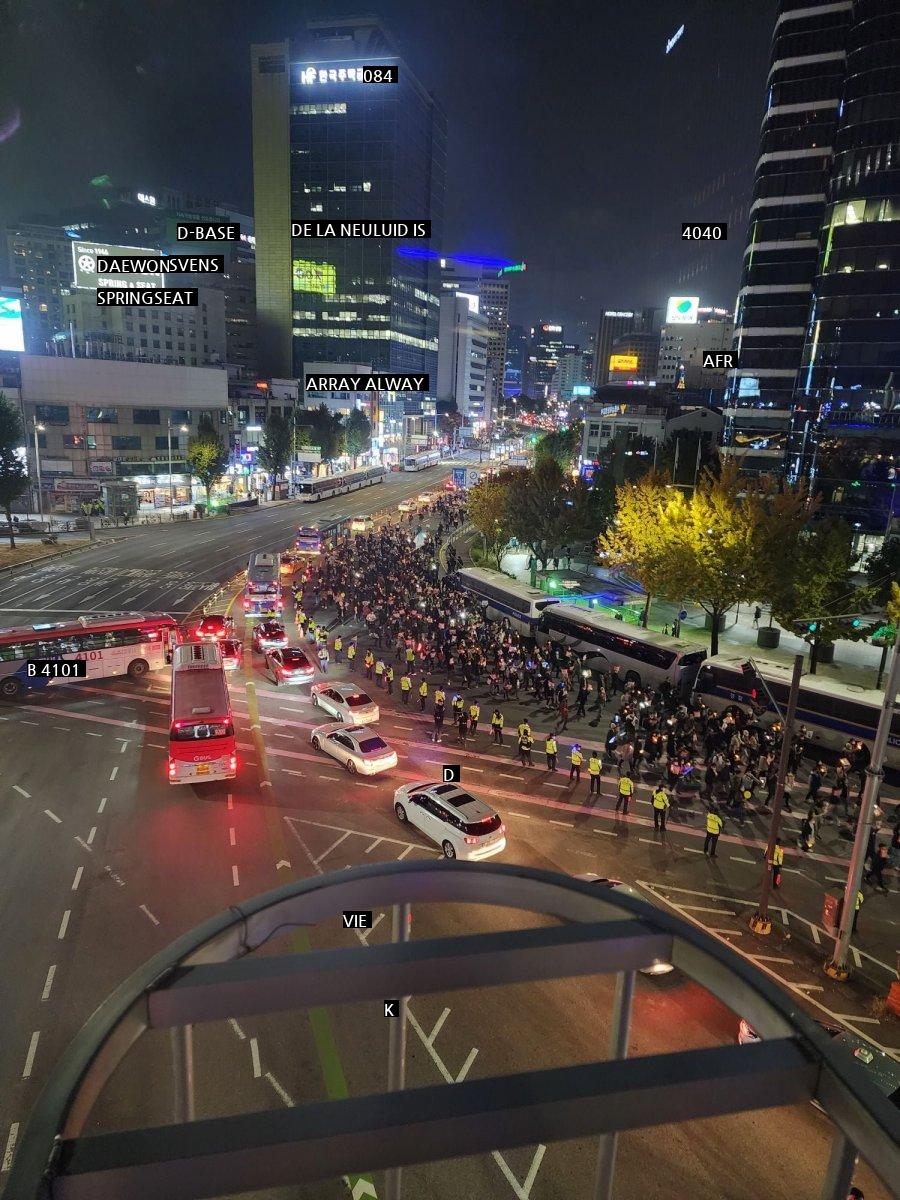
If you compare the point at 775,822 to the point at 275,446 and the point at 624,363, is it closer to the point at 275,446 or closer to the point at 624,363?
the point at 275,446

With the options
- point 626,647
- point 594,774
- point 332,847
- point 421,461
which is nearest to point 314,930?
point 332,847

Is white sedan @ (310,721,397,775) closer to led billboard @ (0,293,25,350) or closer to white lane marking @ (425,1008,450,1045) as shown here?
white lane marking @ (425,1008,450,1045)

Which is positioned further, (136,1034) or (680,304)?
(680,304)

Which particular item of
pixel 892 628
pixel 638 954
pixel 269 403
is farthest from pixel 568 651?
pixel 269 403

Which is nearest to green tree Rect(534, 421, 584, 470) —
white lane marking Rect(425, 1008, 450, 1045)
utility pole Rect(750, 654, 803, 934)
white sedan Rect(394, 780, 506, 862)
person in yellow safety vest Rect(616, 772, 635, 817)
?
person in yellow safety vest Rect(616, 772, 635, 817)

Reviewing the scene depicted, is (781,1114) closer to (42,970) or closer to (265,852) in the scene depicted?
(265,852)
